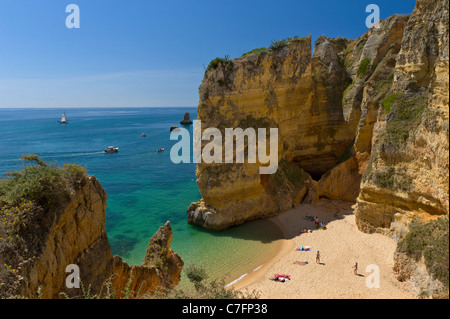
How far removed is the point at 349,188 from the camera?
1013 inches

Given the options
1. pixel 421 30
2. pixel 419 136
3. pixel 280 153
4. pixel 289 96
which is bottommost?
pixel 280 153

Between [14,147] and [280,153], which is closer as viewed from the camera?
[280,153]

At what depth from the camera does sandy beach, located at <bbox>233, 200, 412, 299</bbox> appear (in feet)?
45.7

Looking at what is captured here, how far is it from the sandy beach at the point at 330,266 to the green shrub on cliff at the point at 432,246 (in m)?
2.04

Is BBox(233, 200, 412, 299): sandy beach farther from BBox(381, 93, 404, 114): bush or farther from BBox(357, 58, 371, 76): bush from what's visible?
BBox(357, 58, 371, 76): bush

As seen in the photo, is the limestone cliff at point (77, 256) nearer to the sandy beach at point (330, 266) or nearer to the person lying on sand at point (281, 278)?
the sandy beach at point (330, 266)

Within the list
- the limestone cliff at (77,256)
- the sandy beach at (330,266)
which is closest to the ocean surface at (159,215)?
the sandy beach at (330,266)

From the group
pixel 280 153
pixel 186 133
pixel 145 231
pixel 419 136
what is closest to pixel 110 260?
pixel 145 231

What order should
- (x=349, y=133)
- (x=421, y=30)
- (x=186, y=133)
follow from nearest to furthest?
(x=421, y=30) < (x=349, y=133) < (x=186, y=133)

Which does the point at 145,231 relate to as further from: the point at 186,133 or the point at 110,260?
the point at 186,133

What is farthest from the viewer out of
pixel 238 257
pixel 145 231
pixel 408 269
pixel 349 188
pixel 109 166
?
pixel 109 166

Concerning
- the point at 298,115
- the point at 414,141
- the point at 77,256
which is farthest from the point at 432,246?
the point at 298,115

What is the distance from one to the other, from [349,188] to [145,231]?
19002mm

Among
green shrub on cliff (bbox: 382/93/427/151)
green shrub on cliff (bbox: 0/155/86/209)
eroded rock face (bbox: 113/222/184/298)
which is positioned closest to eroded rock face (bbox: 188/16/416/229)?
green shrub on cliff (bbox: 382/93/427/151)
